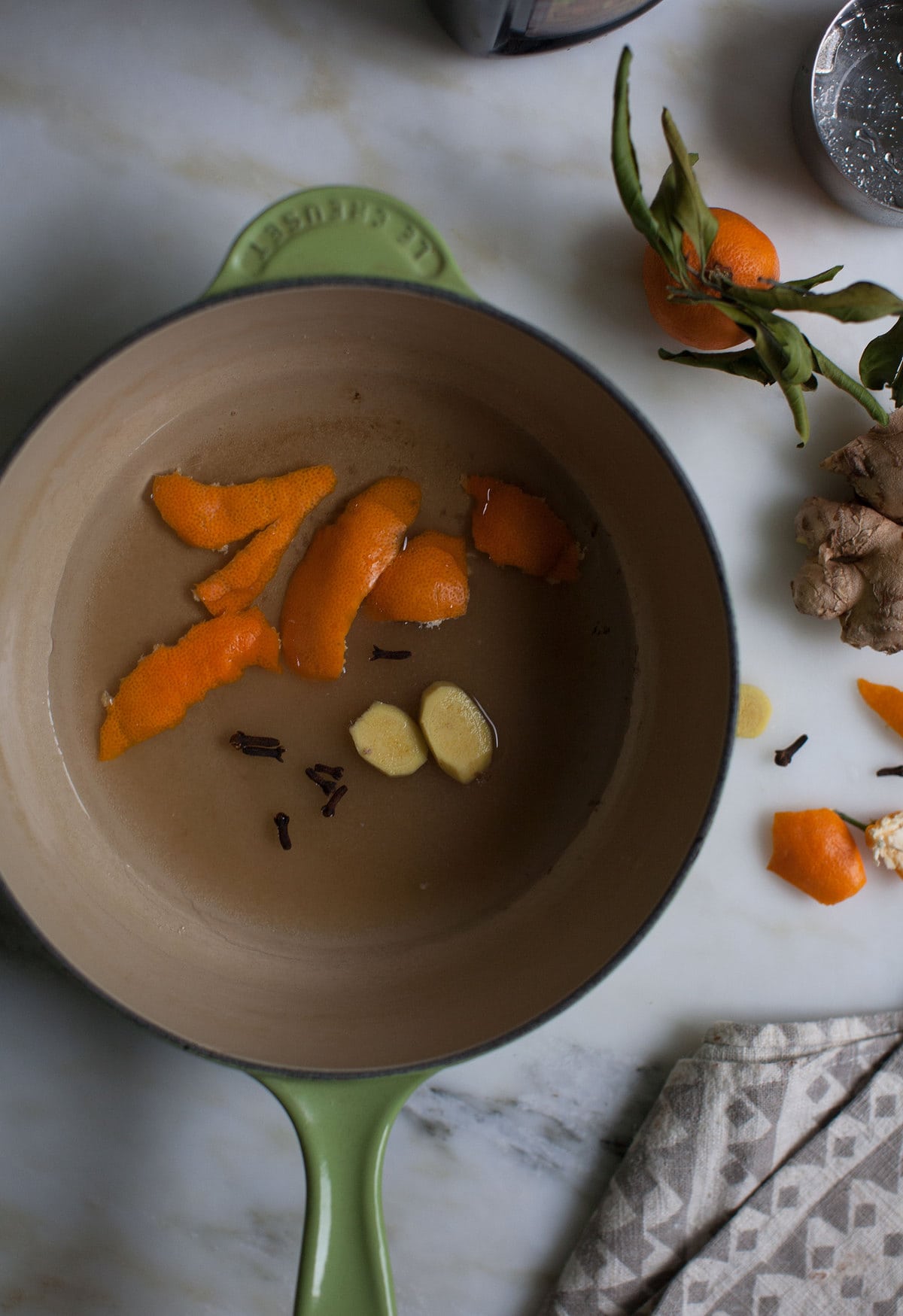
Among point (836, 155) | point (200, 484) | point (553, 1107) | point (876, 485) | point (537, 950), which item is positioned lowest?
point (553, 1107)

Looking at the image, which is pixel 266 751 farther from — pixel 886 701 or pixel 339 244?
pixel 886 701

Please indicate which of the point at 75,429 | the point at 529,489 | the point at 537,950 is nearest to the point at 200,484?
the point at 75,429

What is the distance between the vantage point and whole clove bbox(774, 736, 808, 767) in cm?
100

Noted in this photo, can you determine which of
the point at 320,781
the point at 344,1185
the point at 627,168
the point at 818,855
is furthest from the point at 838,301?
the point at 344,1185

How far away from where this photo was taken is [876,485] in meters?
0.93

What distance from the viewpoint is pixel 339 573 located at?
3.13 feet

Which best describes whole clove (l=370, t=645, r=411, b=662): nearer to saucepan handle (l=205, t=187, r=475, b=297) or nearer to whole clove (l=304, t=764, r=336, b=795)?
whole clove (l=304, t=764, r=336, b=795)

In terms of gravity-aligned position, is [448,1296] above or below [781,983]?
below

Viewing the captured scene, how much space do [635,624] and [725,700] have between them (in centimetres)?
18

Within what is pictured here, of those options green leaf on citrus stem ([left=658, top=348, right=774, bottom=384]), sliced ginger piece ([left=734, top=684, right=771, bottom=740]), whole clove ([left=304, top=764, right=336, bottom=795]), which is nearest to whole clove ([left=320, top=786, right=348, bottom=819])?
whole clove ([left=304, top=764, right=336, bottom=795])

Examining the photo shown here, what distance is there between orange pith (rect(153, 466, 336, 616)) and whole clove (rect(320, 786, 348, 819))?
0.70 feet

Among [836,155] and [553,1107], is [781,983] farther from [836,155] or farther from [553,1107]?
[836,155]

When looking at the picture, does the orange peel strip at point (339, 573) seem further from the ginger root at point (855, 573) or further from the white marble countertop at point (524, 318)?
the ginger root at point (855, 573)

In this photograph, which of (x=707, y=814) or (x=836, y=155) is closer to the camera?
→ (x=707, y=814)
